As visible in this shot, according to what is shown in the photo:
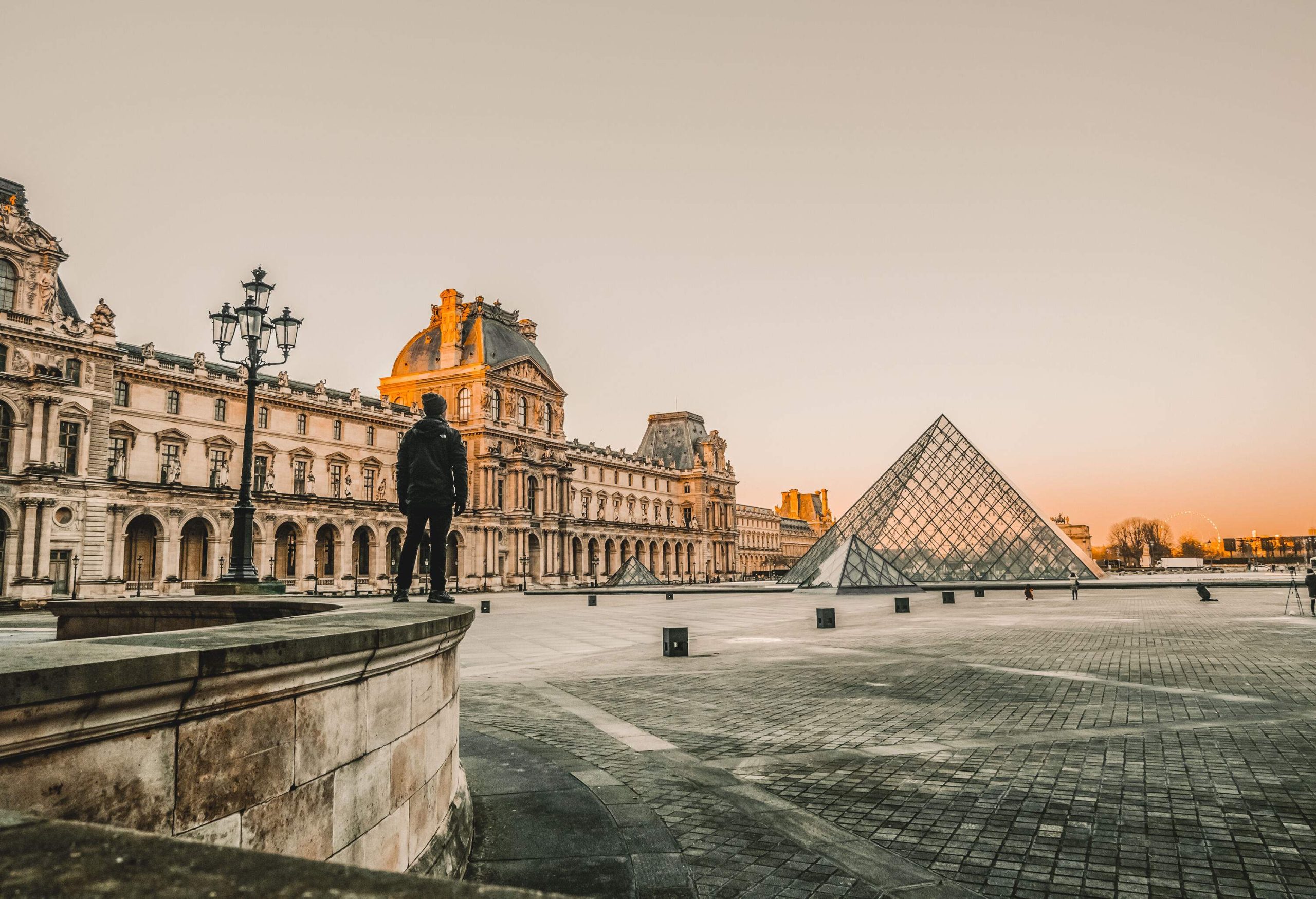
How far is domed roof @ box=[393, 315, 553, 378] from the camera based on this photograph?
70.9 m

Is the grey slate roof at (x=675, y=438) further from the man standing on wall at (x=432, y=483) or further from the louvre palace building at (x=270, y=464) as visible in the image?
the man standing on wall at (x=432, y=483)

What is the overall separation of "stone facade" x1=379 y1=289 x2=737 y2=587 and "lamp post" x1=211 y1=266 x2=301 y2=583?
3924cm

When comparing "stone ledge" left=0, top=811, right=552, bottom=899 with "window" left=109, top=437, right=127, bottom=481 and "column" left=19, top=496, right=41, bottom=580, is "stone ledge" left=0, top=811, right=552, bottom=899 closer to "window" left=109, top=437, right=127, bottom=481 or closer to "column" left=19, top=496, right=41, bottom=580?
"column" left=19, top=496, right=41, bottom=580

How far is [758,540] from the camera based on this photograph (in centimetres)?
14000

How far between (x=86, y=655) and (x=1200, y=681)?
40.7 feet

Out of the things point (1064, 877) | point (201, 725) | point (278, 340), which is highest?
point (278, 340)

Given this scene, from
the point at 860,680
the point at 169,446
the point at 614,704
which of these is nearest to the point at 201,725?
the point at 614,704

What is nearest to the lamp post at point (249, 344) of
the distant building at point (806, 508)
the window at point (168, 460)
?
the window at point (168, 460)

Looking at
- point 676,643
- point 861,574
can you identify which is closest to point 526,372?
point 861,574

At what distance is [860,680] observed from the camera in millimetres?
11195

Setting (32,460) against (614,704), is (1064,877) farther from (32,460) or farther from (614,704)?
(32,460)

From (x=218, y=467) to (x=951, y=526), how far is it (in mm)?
47458

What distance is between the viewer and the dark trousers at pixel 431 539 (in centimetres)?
800

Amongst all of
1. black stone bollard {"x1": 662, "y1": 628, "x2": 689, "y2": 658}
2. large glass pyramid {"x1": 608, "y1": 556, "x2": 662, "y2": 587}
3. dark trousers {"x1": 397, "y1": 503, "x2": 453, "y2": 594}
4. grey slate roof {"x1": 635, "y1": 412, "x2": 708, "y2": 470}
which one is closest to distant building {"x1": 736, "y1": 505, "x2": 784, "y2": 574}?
grey slate roof {"x1": 635, "y1": 412, "x2": 708, "y2": 470}
